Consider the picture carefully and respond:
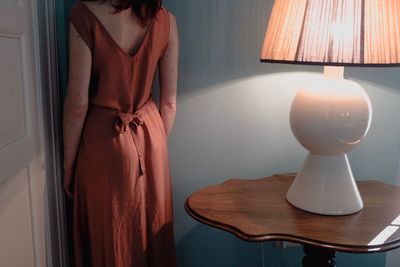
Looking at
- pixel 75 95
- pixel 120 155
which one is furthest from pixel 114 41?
pixel 120 155

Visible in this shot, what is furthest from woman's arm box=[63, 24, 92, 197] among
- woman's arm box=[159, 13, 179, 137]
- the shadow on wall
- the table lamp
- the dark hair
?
the table lamp

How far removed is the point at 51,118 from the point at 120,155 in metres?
0.28

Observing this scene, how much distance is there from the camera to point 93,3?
1.02 m

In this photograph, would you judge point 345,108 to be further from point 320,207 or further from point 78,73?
point 78,73

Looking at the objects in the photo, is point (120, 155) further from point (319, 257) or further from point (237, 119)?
point (319, 257)

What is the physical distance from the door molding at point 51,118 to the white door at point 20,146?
0.03 m

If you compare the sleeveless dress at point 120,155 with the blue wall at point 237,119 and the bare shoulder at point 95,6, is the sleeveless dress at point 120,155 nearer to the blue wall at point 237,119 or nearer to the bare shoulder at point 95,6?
the bare shoulder at point 95,6

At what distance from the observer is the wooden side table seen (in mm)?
873

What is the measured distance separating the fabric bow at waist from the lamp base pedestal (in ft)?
1.62

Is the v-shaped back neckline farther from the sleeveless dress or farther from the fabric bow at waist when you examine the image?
the fabric bow at waist

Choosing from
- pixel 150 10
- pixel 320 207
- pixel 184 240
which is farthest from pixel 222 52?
pixel 184 240

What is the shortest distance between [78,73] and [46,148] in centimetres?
29

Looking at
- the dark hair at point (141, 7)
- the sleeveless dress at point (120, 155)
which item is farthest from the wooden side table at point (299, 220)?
the dark hair at point (141, 7)

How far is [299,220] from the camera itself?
3.14 ft
